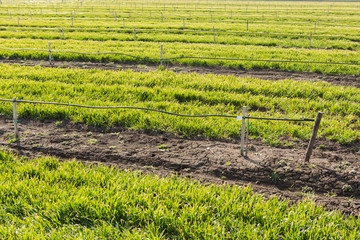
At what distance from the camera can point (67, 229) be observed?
165 inches

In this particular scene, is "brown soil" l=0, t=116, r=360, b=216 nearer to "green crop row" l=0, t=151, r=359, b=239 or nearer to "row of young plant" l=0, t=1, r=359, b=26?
"green crop row" l=0, t=151, r=359, b=239

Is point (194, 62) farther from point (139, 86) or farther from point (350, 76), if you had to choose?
point (350, 76)

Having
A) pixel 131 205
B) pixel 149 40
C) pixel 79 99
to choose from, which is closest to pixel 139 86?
pixel 79 99

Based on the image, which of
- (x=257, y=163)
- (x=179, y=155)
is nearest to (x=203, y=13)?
(x=179, y=155)

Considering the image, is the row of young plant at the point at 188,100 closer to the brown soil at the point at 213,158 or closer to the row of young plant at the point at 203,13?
→ the brown soil at the point at 213,158

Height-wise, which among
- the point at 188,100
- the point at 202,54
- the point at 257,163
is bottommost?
the point at 257,163

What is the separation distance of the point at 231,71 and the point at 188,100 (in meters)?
4.56

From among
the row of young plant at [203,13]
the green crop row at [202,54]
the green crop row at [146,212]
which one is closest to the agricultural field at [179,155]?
the green crop row at [146,212]

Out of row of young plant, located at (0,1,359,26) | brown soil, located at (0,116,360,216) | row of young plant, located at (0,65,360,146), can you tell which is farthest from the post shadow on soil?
row of young plant, located at (0,1,359,26)

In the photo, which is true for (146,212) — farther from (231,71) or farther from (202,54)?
(202,54)

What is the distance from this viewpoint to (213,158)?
20.9 ft

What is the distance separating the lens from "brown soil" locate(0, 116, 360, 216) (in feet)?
18.1

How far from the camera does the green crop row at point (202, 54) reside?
536 inches

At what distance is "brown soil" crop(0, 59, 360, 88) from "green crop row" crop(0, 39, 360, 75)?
0.42 m
